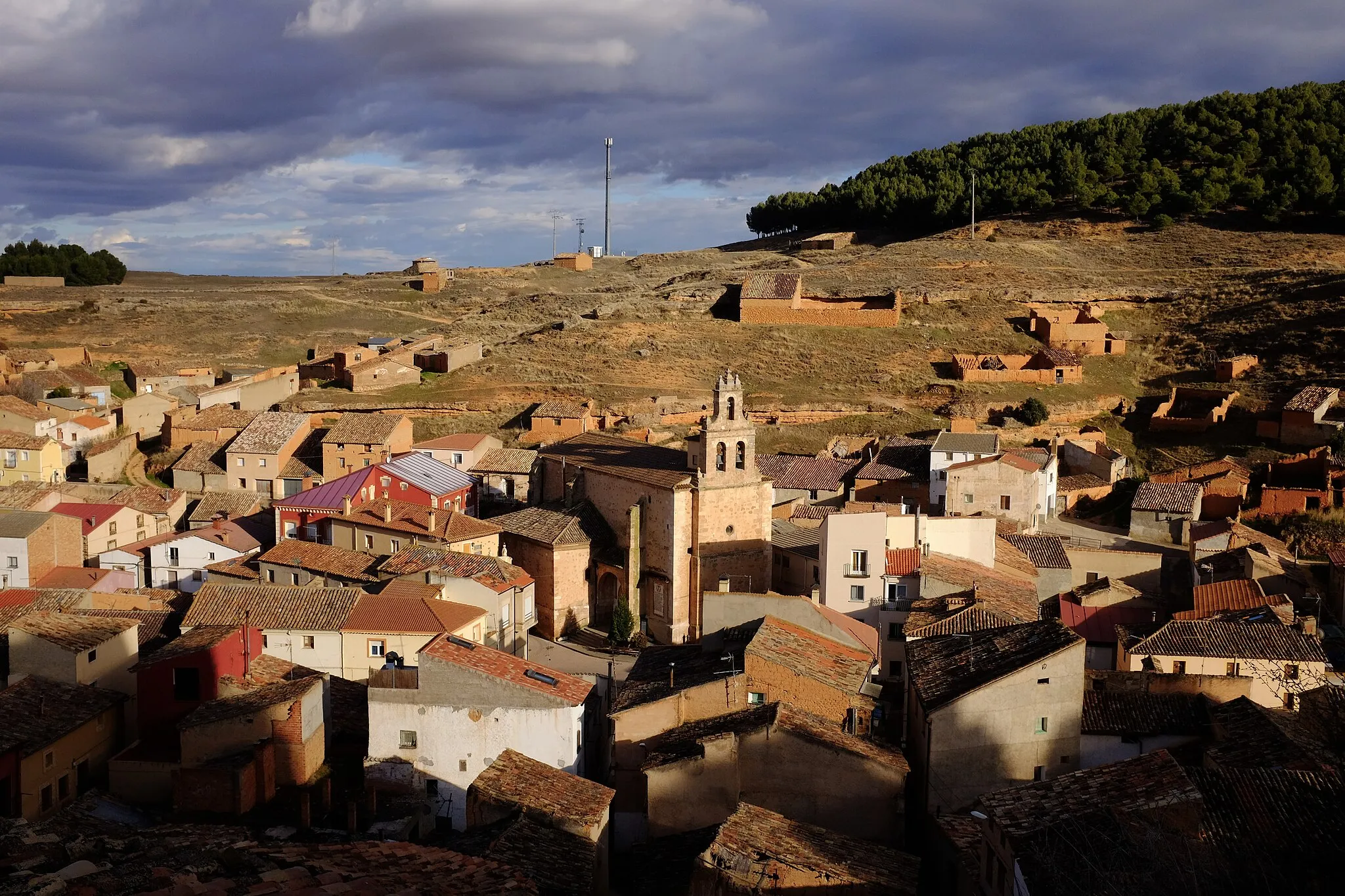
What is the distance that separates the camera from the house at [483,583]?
29.6 m

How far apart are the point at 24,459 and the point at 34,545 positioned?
39.2 ft

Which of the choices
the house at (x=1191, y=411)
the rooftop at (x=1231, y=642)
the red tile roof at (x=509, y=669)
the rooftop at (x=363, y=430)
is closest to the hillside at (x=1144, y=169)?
the house at (x=1191, y=411)

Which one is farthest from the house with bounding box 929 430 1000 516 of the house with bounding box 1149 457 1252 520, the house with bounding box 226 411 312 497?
the house with bounding box 226 411 312 497

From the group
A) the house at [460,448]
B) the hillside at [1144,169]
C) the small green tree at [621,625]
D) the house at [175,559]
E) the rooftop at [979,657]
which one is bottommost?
the small green tree at [621,625]

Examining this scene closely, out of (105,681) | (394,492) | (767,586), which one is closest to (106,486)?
(394,492)

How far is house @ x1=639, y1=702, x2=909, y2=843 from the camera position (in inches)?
687

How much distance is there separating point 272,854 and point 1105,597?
25.3m

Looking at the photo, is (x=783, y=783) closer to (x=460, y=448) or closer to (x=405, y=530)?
(x=405, y=530)

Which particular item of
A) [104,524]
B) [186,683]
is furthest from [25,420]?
[186,683]

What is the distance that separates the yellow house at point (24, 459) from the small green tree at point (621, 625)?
24.5 m

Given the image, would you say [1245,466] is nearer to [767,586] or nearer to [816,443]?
[816,443]

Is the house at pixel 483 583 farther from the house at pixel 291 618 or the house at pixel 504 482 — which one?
the house at pixel 504 482

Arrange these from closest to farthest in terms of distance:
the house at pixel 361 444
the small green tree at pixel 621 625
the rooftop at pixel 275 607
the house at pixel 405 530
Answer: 1. the rooftop at pixel 275 607
2. the small green tree at pixel 621 625
3. the house at pixel 405 530
4. the house at pixel 361 444

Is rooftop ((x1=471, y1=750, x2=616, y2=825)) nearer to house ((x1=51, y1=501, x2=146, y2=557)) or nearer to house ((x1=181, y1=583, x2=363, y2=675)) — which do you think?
house ((x1=181, y1=583, x2=363, y2=675))
